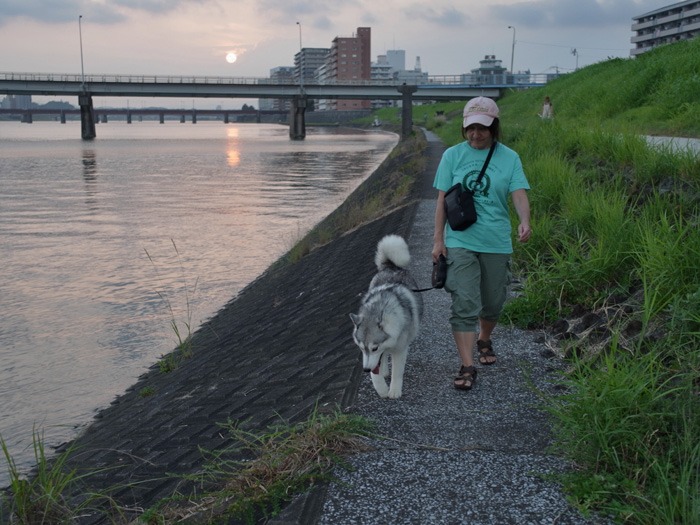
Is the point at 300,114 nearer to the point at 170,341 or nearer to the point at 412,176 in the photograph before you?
the point at 412,176

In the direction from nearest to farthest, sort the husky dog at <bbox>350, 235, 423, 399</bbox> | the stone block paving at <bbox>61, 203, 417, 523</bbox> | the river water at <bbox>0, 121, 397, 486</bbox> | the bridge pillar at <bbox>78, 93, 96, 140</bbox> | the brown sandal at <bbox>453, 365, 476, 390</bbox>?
1. the husky dog at <bbox>350, 235, 423, 399</bbox>
2. the brown sandal at <bbox>453, 365, 476, 390</bbox>
3. the stone block paving at <bbox>61, 203, 417, 523</bbox>
4. the river water at <bbox>0, 121, 397, 486</bbox>
5. the bridge pillar at <bbox>78, 93, 96, 140</bbox>

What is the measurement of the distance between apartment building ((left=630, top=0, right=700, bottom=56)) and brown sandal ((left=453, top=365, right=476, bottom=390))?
90.3 m

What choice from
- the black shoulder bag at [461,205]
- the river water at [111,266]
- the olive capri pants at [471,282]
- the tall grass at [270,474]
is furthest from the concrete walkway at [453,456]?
the river water at [111,266]

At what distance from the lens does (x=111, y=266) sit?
1482 cm

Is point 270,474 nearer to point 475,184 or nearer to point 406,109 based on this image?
point 475,184

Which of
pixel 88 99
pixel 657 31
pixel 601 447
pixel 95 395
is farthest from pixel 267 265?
pixel 657 31

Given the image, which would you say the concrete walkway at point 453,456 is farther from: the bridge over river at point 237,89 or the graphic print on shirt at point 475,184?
the bridge over river at point 237,89

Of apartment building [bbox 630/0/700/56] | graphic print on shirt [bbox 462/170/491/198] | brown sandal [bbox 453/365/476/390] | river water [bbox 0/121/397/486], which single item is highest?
apartment building [bbox 630/0/700/56]

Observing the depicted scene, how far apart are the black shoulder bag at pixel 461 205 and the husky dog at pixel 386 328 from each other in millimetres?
593

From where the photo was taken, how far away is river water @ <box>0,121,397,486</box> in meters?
8.30

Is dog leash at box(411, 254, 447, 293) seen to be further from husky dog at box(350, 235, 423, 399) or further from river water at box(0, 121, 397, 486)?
river water at box(0, 121, 397, 486)

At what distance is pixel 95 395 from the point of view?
805cm

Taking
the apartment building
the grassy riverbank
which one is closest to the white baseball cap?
the grassy riverbank

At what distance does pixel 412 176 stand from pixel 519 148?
607 centimetres
